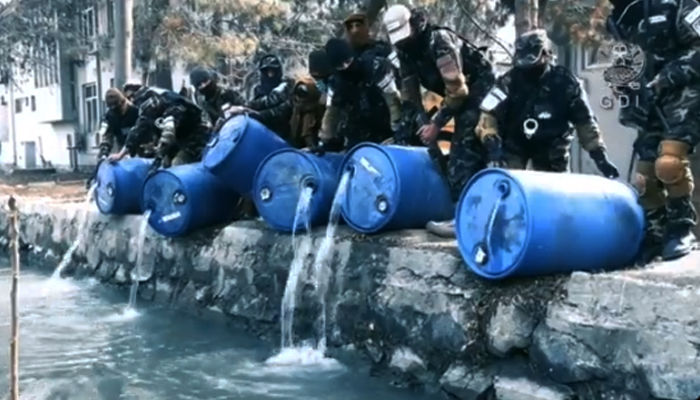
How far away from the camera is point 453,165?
17.1 ft

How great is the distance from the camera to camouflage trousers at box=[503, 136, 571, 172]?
4.84 metres

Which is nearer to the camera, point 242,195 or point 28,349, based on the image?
point 28,349

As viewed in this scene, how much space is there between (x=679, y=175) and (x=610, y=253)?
19.9 inches

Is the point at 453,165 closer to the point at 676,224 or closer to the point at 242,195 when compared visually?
the point at 676,224

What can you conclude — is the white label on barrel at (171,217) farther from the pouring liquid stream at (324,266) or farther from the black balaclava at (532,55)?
the black balaclava at (532,55)

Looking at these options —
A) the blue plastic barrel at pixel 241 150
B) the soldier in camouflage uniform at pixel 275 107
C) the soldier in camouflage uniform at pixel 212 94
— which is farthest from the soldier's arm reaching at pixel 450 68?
the soldier in camouflage uniform at pixel 212 94

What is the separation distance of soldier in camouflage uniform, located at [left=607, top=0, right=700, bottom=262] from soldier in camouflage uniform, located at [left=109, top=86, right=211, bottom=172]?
4579 mm

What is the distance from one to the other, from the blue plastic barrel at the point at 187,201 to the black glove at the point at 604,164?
10.8 ft

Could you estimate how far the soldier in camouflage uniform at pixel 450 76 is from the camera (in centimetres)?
498

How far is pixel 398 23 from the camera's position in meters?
5.14

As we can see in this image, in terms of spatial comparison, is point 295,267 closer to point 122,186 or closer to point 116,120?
point 122,186

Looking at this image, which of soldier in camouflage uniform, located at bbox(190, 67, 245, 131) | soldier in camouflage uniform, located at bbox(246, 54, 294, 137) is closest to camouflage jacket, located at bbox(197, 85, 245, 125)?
soldier in camouflage uniform, located at bbox(190, 67, 245, 131)

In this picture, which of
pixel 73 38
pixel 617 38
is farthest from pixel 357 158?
pixel 73 38

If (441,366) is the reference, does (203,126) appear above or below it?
above
